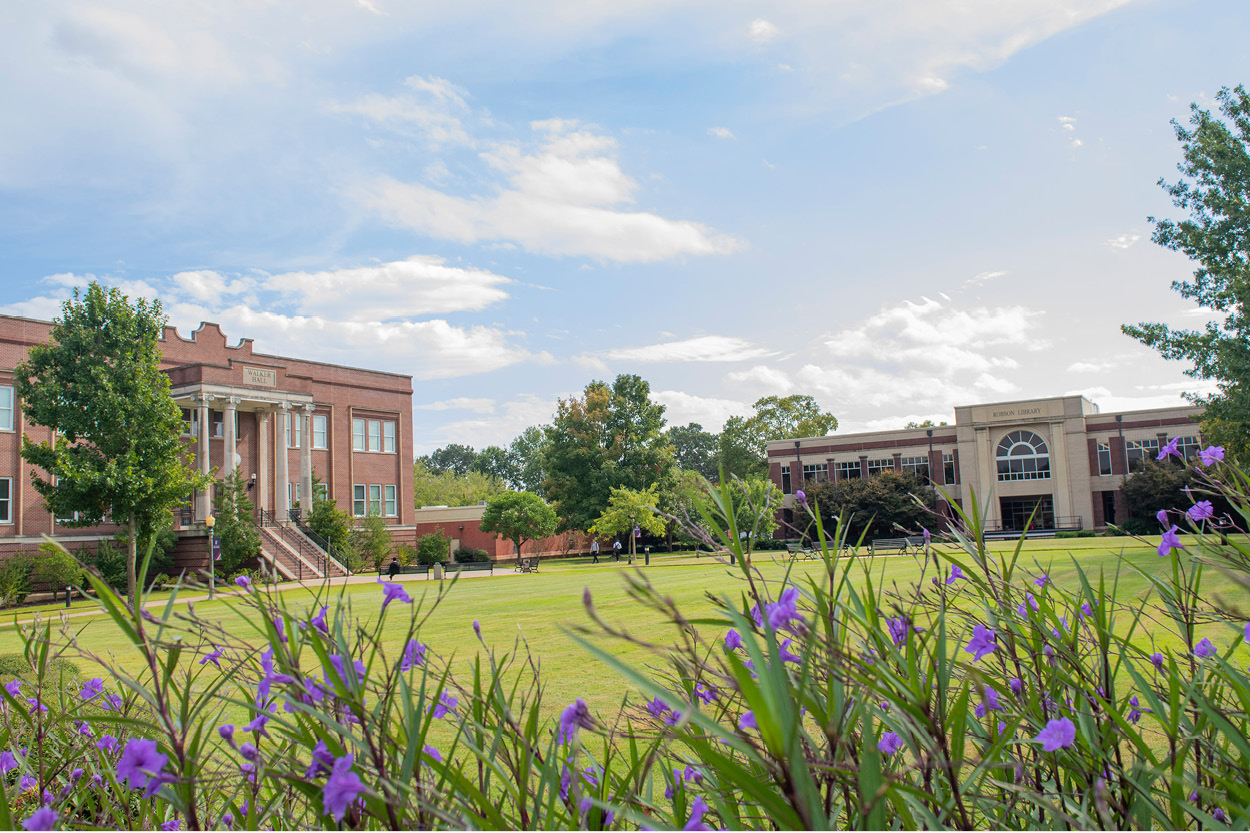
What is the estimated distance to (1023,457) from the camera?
189 ft

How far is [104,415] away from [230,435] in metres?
11.1

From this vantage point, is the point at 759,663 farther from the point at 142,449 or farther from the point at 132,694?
the point at 142,449

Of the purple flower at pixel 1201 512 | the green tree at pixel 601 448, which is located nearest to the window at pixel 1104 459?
the green tree at pixel 601 448

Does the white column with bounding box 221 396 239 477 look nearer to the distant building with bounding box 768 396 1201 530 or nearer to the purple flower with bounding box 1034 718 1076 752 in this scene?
the distant building with bounding box 768 396 1201 530

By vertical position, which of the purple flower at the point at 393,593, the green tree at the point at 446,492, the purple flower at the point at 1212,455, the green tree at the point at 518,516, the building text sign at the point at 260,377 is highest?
the building text sign at the point at 260,377

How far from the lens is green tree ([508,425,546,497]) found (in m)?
109

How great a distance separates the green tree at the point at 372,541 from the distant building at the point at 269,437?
6.27 feet

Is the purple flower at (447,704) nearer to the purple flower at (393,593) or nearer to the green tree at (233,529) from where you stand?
the purple flower at (393,593)

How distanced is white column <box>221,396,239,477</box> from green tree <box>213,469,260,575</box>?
1557 millimetres

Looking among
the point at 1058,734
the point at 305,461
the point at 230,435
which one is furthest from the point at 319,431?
the point at 1058,734

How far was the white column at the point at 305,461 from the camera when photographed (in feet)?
127

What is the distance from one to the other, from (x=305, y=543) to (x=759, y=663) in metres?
38.5

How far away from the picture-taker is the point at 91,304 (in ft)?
83.0

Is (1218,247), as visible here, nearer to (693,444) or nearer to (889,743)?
(889,743)
